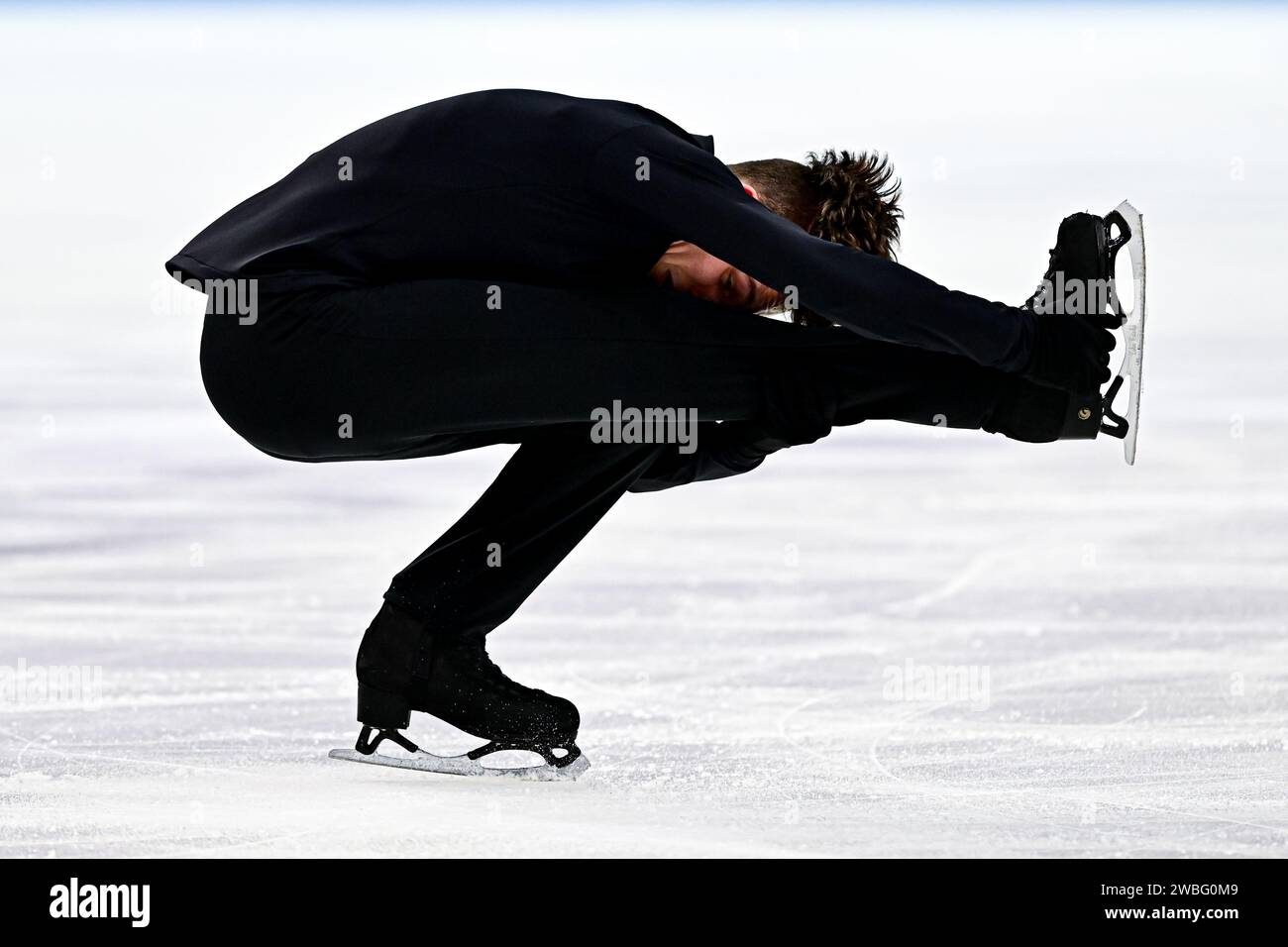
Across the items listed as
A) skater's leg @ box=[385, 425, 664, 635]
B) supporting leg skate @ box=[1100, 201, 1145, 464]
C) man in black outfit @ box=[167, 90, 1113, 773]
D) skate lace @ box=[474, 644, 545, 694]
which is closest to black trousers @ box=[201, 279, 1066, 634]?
man in black outfit @ box=[167, 90, 1113, 773]

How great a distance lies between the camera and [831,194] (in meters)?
2.46

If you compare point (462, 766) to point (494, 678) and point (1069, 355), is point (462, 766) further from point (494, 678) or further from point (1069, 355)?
point (1069, 355)

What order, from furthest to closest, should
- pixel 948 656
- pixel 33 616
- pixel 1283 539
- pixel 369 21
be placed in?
pixel 369 21, pixel 1283 539, pixel 33 616, pixel 948 656

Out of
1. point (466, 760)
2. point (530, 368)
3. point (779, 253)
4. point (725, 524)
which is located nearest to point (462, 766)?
point (466, 760)

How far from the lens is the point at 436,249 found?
7.60 feet

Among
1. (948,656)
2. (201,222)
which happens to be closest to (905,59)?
(201,222)

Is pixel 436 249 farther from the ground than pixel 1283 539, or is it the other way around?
pixel 436 249

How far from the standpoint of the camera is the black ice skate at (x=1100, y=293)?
2.32m

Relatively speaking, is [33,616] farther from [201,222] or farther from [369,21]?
[369,21]

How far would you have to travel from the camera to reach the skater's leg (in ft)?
8.74

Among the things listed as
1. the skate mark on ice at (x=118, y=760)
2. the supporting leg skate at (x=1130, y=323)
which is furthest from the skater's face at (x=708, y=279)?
the skate mark on ice at (x=118, y=760)

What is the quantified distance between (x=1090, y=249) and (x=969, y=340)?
0.28 m

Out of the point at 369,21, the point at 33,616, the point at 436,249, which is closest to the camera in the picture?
the point at 436,249

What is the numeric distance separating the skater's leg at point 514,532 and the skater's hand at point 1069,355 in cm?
68
